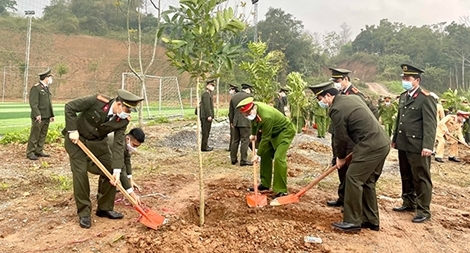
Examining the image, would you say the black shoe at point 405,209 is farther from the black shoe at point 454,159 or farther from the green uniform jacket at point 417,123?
the black shoe at point 454,159

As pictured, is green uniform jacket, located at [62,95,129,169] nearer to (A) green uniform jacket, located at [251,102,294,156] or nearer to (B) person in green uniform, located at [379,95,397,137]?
(A) green uniform jacket, located at [251,102,294,156]

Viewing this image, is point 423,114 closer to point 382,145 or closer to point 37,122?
point 382,145

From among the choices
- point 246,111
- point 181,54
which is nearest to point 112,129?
point 181,54

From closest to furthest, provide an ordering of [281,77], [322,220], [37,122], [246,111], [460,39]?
[322,220], [246,111], [37,122], [281,77], [460,39]

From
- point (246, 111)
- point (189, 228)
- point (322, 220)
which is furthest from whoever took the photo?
point (246, 111)

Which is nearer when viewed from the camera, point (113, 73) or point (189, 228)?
point (189, 228)

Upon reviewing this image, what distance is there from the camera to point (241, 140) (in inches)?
334

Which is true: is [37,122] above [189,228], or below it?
above

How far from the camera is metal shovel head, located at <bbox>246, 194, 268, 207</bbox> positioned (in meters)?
5.48

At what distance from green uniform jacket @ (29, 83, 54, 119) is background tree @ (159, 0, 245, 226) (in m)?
4.76

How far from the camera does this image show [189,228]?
4.35m

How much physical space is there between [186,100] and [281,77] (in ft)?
50.6

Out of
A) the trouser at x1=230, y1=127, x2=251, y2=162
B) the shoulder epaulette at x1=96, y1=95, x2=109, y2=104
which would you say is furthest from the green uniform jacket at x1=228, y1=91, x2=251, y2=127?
the shoulder epaulette at x1=96, y1=95, x2=109, y2=104

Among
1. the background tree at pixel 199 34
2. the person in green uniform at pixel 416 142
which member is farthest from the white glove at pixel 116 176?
the person in green uniform at pixel 416 142
